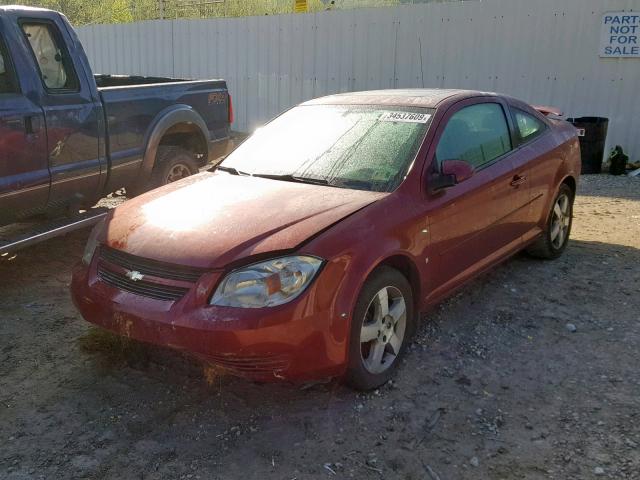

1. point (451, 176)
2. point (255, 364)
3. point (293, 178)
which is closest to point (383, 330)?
point (255, 364)

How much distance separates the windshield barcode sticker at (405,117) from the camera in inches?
161

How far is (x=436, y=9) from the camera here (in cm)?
1093

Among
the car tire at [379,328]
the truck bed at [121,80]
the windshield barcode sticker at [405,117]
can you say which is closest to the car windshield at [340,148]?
the windshield barcode sticker at [405,117]

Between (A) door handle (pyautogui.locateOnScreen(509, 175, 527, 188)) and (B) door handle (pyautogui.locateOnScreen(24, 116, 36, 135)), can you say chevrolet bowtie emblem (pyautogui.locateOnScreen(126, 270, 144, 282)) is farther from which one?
(A) door handle (pyautogui.locateOnScreen(509, 175, 527, 188))

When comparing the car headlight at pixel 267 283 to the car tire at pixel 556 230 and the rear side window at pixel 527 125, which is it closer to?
the rear side window at pixel 527 125

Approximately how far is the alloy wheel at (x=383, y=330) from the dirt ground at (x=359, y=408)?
0.17 metres

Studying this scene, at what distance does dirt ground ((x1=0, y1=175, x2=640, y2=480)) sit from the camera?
294 cm

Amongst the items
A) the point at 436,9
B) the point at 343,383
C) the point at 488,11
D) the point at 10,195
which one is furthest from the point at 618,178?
the point at 10,195

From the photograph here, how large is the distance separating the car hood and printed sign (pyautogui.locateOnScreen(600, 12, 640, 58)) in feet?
25.0

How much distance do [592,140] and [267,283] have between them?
7.84 metres

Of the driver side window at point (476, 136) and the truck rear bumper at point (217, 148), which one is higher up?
the driver side window at point (476, 136)

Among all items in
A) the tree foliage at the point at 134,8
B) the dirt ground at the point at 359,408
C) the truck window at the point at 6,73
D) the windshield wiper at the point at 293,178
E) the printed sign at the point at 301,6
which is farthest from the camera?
the tree foliage at the point at 134,8

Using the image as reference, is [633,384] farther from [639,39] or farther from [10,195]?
[639,39]

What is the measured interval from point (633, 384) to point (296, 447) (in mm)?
1972
